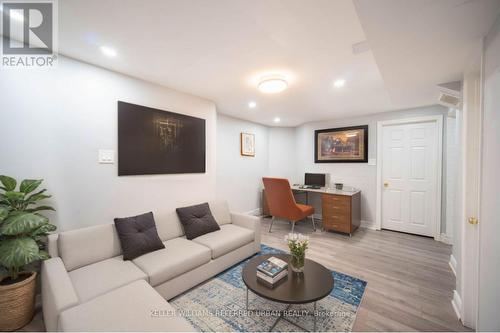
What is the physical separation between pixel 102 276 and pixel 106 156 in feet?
4.01

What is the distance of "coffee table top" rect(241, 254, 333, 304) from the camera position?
57.5 inches

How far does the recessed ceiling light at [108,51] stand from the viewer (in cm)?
183

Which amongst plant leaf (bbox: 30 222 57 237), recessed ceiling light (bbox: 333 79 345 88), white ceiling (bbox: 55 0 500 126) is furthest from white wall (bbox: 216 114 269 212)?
plant leaf (bbox: 30 222 57 237)

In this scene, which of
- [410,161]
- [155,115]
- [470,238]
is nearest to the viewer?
[470,238]

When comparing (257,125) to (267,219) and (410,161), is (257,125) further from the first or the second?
(410,161)

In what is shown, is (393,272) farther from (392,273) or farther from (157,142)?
(157,142)

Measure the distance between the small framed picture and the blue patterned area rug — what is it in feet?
9.47

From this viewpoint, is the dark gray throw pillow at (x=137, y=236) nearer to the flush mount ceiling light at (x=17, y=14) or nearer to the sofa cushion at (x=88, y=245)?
the sofa cushion at (x=88, y=245)

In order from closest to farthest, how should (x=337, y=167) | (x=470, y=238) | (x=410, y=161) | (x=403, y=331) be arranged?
(x=403, y=331), (x=470, y=238), (x=410, y=161), (x=337, y=167)

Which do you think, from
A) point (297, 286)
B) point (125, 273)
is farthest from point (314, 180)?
point (125, 273)

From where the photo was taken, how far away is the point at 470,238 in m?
1.68

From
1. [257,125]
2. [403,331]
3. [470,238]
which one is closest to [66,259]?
[403,331]

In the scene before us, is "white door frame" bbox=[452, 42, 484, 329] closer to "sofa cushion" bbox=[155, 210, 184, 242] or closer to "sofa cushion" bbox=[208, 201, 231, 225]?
"sofa cushion" bbox=[208, 201, 231, 225]

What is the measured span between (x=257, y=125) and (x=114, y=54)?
134 inches
